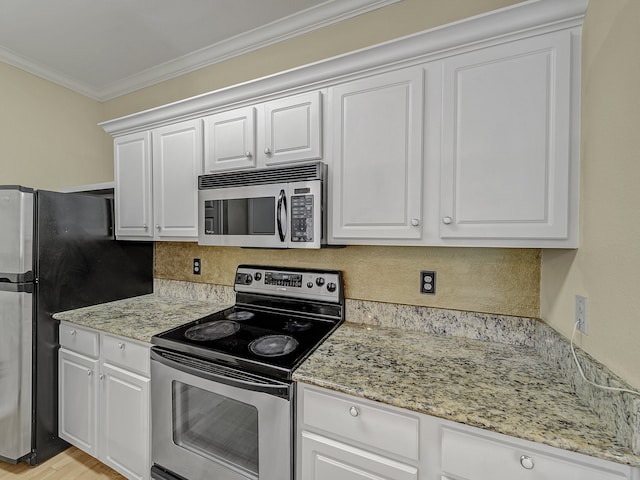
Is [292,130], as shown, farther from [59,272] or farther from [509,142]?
[59,272]

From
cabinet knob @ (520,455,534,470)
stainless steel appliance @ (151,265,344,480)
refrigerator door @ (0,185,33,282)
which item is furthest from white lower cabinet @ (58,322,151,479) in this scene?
cabinet knob @ (520,455,534,470)

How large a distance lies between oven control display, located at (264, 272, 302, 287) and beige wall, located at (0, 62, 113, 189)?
214cm

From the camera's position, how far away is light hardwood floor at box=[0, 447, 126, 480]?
1.76 m

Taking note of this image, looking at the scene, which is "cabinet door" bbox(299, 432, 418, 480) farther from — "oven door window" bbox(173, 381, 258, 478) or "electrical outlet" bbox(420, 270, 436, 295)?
"electrical outlet" bbox(420, 270, 436, 295)

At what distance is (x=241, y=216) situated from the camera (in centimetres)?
163

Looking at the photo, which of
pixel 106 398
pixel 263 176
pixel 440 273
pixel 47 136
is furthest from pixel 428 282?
pixel 47 136

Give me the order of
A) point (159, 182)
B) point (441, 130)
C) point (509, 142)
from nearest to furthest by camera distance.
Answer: point (509, 142), point (441, 130), point (159, 182)

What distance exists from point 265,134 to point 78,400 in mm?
1953

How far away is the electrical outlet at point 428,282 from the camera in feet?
5.11

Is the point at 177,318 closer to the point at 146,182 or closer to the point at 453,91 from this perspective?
the point at 146,182

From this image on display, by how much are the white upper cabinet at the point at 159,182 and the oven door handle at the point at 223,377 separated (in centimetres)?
73

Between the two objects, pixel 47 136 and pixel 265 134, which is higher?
pixel 47 136

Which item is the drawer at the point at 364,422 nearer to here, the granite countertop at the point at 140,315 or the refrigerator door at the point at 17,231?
the granite countertop at the point at 140,315

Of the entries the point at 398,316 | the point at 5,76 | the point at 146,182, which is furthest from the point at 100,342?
the point at 5,76
